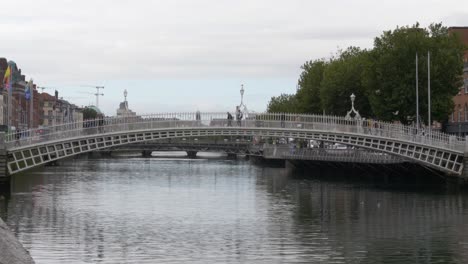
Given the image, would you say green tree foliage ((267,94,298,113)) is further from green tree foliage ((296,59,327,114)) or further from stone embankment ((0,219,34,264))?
stone embankment ((0,219,34,264))

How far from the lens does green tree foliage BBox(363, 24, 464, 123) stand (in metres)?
80.0

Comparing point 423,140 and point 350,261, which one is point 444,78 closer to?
point 423,140

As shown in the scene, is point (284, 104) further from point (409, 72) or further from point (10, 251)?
point (10, 251)

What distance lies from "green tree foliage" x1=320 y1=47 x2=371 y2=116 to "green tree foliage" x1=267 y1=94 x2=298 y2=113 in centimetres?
1533

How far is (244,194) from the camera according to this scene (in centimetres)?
6656

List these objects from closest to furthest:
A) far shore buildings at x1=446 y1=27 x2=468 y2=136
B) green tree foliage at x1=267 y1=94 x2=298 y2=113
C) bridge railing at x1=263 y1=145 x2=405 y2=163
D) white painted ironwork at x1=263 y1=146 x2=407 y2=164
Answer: white painted ironwork at x1=263 y1=146 x2=407 y2=164 → bridge railing at x1=263 y1=145 x2=405 y2=163 → far shore buildings at x1=446 y1=27 x2=468 y2=136 → green tree foliage at x1=267 y1=94 x2=298 y2=113

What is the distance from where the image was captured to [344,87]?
92.5 meters

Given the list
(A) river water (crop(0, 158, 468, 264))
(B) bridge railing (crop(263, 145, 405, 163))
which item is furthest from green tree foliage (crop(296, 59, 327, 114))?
(A) river water (crop(0, 158, 468, 264))

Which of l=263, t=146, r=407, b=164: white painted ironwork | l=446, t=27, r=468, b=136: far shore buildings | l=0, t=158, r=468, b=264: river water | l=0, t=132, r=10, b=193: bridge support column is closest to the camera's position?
l=0, t=158, r=468, b=264: river water

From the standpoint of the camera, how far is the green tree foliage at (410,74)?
80000 mm

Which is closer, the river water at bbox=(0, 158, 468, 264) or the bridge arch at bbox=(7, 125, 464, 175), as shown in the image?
the river water at bbox=(0, 158, 468, 264)

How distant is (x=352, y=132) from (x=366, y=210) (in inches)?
565

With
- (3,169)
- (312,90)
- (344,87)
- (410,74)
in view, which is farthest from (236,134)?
(312,90)

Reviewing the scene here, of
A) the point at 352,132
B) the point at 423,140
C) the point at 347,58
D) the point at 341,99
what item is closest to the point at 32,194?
the point at 352,132
